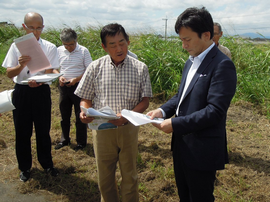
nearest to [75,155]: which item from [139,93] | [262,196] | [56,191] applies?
[56,191]

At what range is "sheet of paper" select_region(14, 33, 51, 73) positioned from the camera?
2431 mm

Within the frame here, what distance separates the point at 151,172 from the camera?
318 centimetres

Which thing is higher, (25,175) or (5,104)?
(5,104)

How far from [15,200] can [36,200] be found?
24 centimetres

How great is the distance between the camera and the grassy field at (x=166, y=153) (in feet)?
9.32

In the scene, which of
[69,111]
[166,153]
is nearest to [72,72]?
[69,111]

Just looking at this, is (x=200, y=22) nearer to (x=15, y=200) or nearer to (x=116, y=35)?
(x=116, y=35)

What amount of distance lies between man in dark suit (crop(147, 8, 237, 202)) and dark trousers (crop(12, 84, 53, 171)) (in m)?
1.82

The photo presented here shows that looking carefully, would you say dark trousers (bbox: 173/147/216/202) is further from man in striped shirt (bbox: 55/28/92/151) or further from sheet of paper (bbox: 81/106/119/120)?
man in striped shirt (bbox: 55/28/92/151)

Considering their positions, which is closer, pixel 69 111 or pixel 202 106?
pixel 202 106

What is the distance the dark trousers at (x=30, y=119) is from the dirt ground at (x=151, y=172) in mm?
282

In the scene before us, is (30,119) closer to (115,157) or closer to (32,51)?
(32,51)

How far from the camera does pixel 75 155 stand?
3713mm

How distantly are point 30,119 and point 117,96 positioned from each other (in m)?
1.43
